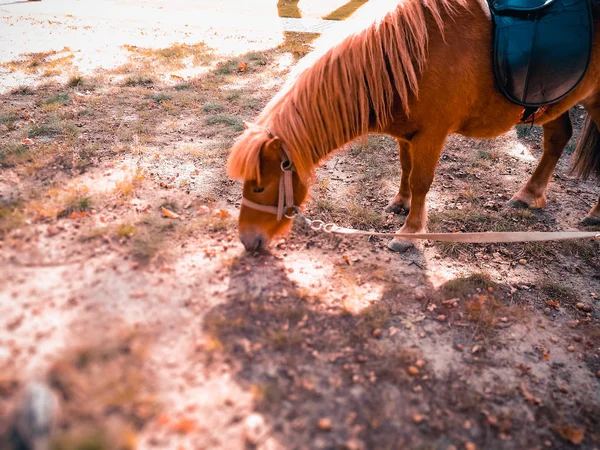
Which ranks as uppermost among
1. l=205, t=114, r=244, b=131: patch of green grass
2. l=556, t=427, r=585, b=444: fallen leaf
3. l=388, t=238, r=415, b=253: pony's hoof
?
l=205, t=114, r=244, b=131: patch of green grass

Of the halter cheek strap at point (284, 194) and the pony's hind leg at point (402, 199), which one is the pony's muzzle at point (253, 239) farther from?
the pony's hind leg at point (402, 199)

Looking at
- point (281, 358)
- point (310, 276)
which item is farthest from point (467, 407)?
point (310, 276)

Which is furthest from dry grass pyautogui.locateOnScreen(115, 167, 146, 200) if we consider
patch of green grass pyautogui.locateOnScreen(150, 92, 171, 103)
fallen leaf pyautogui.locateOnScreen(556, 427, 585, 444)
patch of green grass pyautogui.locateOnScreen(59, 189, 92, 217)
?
fallen leaf pyautogui.locateOnScreen(556, 427, 585, 444)

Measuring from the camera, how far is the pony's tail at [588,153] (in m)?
4.27

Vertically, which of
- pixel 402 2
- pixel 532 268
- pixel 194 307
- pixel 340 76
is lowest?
pixel 532 268

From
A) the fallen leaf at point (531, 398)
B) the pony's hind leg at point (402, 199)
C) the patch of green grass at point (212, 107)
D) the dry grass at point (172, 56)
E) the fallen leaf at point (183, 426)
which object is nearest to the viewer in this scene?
the fallen leaf at point (183, 426)

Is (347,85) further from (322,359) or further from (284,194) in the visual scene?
(322,359)

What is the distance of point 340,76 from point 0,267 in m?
2.62

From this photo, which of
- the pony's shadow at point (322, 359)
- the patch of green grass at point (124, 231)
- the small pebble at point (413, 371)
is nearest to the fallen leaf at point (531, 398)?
the pony's shadow at point (322, 359)

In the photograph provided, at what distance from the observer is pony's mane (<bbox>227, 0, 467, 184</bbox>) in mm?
2873

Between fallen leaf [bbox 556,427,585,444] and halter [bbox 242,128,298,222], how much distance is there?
2.20 m

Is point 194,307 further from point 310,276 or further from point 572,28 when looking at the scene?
point 572,28

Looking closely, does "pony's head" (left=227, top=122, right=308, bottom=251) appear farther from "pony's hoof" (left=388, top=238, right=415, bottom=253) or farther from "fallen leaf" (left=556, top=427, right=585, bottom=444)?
"fallen leaf" (left=556, top=427, right=585, bottom=444)

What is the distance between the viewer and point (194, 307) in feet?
8.43
